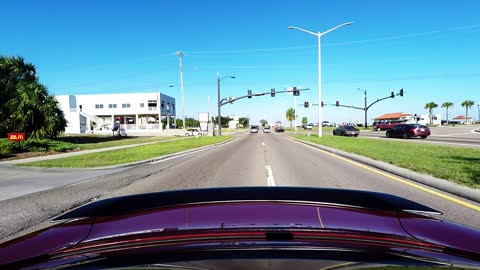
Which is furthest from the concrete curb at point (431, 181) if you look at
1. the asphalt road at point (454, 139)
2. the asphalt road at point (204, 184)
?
the asphalt road at point (454, 139)

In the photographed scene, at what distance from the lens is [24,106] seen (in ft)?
104

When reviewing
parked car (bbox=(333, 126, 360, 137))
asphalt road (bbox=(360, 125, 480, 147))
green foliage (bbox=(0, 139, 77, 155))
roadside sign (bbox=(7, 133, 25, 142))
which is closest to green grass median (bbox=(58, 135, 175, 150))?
green foliage (bbox=(0, 139, 77, 155))

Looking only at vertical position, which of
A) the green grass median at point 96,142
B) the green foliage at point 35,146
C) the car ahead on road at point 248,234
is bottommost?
the green grass median at point 96,142

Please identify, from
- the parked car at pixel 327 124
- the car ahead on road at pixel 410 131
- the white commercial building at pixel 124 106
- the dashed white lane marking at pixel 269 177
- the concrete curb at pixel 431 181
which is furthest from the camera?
the parked car at pixel 327 124

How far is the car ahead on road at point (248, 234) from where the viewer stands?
75.8 inches

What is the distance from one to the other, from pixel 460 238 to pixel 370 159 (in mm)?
14824

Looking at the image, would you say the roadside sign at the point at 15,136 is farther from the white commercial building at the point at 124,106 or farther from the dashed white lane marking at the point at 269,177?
the white commercial building at the point at 124,106

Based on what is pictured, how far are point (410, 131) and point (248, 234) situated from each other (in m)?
41.5

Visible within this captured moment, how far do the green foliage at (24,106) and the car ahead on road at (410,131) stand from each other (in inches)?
1267

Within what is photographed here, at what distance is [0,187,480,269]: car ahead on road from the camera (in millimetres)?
1925

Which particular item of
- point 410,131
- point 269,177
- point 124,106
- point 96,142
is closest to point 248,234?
point 269,177

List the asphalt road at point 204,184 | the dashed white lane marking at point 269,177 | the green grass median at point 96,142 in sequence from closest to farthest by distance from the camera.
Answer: the asphalt road at point 204,184, the dashed white lane marking at point 269,177, the green grass median at point 96,142

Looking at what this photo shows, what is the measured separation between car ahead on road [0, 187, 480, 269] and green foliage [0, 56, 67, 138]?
3225cm

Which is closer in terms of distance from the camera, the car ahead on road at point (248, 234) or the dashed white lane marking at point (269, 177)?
the car ahead on road at point (248, 234)
